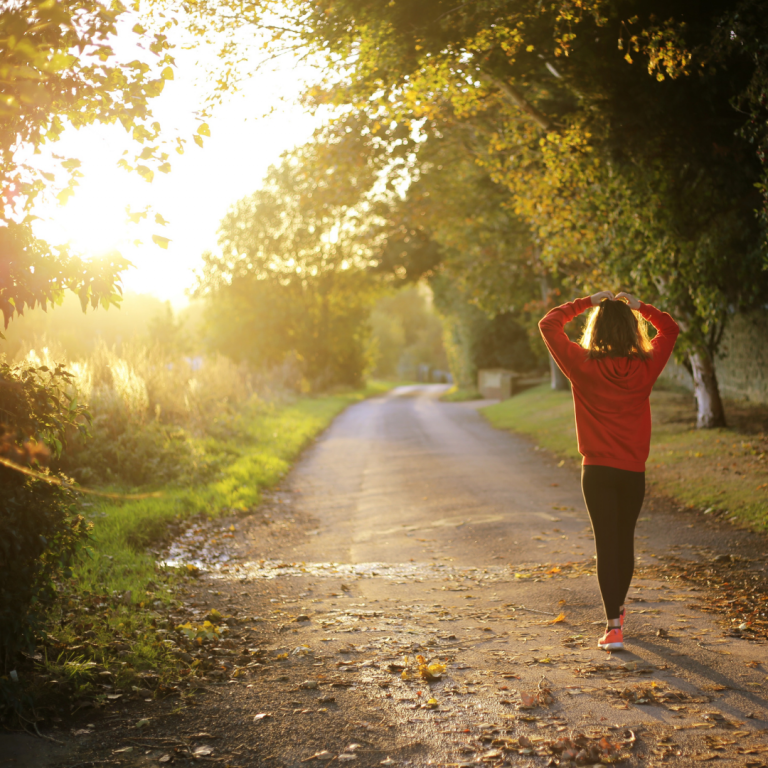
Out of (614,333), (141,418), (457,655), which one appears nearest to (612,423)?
(614,333)

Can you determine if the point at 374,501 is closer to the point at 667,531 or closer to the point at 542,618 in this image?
the point at 667,531

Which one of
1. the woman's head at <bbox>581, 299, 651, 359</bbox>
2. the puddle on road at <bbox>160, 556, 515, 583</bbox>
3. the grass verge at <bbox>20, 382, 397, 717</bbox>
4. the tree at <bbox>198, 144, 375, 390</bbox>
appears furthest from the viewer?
the tree at <bbox>198, 144, 375, 390</bbox>

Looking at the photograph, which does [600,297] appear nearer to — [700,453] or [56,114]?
[56,114]

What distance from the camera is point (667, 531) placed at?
329 inches

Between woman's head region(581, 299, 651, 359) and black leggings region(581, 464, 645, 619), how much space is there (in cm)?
76

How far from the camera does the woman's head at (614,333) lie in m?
4.77

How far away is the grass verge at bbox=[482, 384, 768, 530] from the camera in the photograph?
925cm

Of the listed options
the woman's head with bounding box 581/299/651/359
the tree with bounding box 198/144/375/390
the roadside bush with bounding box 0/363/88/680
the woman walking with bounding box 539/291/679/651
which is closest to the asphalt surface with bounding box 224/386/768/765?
the woman walking with bounding box 539/291/679/651

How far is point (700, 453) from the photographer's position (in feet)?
39.8

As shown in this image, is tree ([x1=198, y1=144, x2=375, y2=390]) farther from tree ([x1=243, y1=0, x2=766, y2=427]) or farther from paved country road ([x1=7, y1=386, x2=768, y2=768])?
paved country road ([x1=7, y1=386, x2=768, y2=768])

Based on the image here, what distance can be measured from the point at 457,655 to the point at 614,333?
2300 mm

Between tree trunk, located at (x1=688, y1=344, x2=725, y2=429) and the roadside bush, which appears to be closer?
the roadside bush

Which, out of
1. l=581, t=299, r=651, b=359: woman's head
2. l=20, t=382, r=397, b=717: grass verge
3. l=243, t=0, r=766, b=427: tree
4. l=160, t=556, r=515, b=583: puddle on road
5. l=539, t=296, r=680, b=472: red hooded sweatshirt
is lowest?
l=160, t=556, r=515, b=583: puddle on road

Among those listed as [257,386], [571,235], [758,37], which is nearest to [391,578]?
[758,37]
